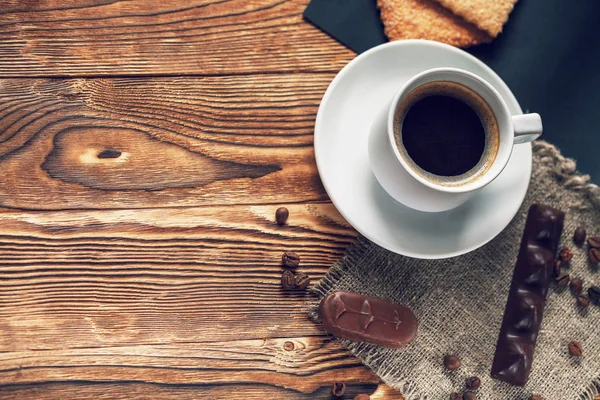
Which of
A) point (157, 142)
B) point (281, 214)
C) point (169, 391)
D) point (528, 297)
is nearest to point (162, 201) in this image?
point (157, 142)

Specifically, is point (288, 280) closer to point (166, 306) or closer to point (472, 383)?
point (166, 306)

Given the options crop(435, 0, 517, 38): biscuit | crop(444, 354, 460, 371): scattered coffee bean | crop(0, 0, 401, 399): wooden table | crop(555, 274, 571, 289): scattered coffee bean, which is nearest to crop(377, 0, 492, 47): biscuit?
crop(435, 0, 517, 38): biscuit

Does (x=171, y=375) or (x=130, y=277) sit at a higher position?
(x=130, y=277)

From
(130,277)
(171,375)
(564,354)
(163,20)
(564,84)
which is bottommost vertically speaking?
(564,354)

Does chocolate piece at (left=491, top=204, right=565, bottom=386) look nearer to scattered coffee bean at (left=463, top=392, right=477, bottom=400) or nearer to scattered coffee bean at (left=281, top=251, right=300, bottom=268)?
scattered coffee bean at (left=463, top=392, right=477, bottom=400)

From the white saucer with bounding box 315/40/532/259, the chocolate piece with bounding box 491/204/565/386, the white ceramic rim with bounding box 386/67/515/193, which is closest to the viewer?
the white ceramic rim with bounding box 386/67/515/193

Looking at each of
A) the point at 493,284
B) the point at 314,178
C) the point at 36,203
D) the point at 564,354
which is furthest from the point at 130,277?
the point at 564,354

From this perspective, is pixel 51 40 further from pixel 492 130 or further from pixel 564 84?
pixel 564 84
